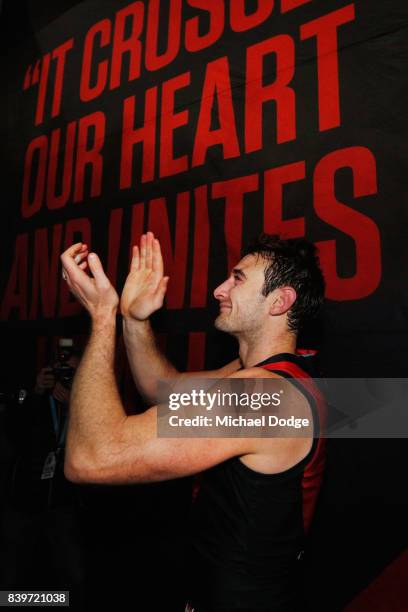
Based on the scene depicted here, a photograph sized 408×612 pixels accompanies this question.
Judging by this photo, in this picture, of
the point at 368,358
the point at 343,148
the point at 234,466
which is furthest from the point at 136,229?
the point at 234,466

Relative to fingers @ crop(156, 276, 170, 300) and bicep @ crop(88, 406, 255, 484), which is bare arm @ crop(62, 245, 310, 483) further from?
fingers @ crop(156, 276, 170, 300)

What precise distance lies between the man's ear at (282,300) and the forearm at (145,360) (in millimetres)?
450

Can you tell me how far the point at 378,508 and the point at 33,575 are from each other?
145cm

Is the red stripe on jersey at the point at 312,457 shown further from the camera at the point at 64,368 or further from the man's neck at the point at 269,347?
the camera at the point at 64,368

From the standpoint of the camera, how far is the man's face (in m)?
1.35

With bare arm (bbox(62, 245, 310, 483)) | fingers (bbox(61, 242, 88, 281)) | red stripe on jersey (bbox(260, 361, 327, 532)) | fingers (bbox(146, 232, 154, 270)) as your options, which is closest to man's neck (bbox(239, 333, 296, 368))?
red stripe on jersey (bbox(260, 361, 327, 532))

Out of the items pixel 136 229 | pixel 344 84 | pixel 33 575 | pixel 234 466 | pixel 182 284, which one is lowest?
pixel 33 575

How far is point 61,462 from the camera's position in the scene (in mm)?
1869

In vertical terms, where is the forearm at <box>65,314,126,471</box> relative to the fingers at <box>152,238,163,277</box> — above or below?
below

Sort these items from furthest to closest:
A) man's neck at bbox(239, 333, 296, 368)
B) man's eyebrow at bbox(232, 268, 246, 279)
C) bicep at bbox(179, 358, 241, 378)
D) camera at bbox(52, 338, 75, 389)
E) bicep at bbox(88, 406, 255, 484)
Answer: camera at bbox(52, 338, 75, 389) < bicep at bbox(179, 358, 241, 378) < man's eyebrow at bbox(232, 268, 246, 279) < man's neck at bbox(239, 333, 296, 368) < bicep at bbox(88, 406, 255, 484)

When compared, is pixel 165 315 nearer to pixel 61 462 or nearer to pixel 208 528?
pixel 61 462

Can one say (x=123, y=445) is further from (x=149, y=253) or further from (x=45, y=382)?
(x=45, y=382)

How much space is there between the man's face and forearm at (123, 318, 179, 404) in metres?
0.29

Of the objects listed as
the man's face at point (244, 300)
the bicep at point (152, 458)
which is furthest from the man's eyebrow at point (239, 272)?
the bicep at point (152, 458)
